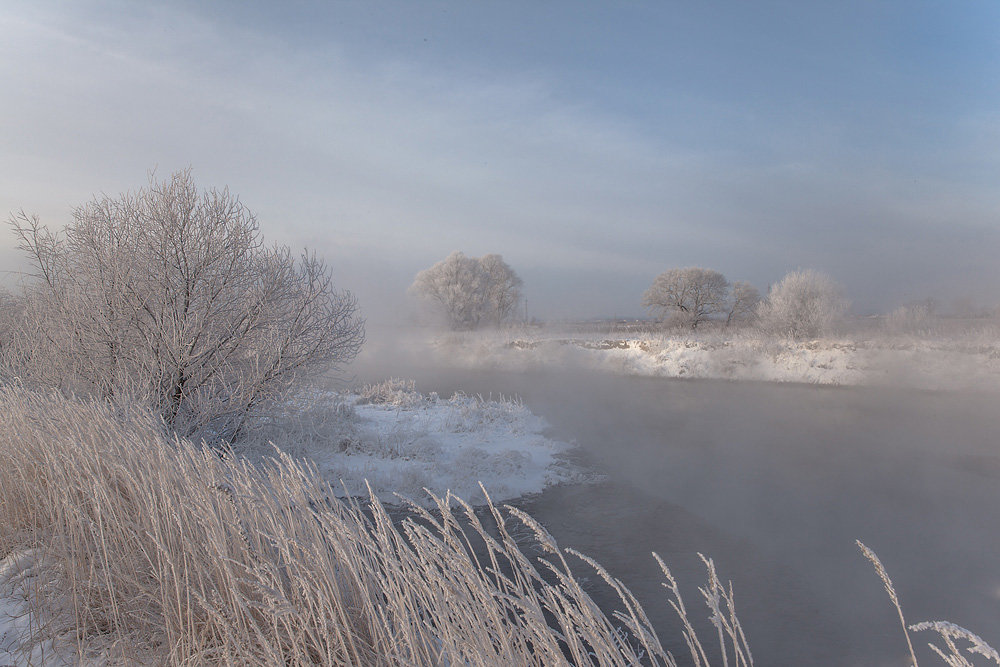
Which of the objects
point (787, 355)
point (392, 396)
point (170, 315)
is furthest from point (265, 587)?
point (787, 355)

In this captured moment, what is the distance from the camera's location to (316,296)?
9.65 meters

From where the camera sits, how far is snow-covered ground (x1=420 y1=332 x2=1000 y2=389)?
20031mm

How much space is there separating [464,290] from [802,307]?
31998mm

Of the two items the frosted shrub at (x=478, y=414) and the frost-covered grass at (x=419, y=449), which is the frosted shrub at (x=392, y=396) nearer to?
the frosted shrub at (x=478, y=414)

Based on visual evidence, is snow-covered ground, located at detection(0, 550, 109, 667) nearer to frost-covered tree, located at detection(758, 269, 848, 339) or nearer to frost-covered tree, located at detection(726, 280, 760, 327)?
frost-covered tree, located at detection(758, 269, 848, 339)

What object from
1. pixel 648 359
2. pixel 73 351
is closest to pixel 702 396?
pixel 648 359

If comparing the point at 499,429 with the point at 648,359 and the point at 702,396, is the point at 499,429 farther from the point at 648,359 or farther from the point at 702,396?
the point at 648,359

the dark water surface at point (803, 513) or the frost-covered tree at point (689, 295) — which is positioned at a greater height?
the frost-covered tree at point (689, 295)

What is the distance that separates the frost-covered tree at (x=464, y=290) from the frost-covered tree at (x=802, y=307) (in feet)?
96.1

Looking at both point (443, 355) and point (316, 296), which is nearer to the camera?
point (316, 296)

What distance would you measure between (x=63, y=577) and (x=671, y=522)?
265 inches

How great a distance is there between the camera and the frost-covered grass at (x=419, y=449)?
9211 millimetres

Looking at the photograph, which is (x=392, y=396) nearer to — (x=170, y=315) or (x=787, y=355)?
(x=170, y=315)

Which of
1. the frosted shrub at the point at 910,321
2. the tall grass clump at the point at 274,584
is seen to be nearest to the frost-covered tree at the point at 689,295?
the frosted shrub at the point at 910,321
